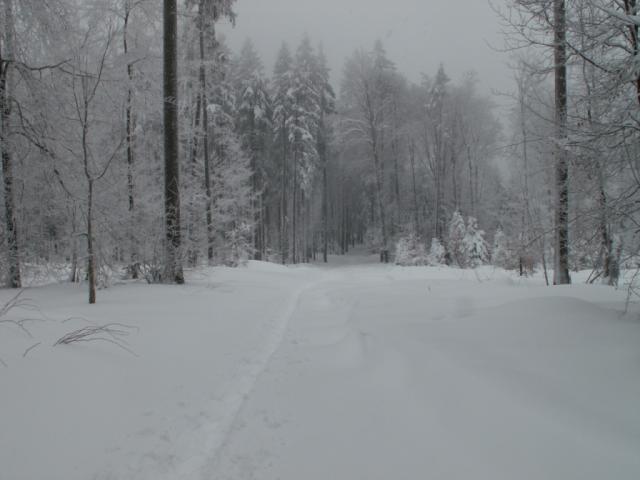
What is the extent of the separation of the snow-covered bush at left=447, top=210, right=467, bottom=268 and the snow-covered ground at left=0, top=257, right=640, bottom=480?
1360 cm

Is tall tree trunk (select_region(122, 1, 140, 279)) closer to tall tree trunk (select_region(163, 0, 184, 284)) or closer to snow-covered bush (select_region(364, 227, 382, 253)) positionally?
tall tree trunk (select_region(163, 0, 184, 284))

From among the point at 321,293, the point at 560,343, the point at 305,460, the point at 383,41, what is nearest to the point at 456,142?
the point at 383,41

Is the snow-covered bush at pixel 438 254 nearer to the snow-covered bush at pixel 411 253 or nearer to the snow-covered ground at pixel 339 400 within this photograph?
the snow-covered bush at pixel 411 253

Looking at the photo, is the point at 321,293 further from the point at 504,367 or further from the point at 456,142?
the point at 456,142

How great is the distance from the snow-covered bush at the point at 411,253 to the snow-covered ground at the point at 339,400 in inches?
574

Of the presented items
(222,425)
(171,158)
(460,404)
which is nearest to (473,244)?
(171,158)

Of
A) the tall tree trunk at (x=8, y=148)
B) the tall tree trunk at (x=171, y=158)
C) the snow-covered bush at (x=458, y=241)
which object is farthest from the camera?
the snow-covered bush at (x=458, y=241)

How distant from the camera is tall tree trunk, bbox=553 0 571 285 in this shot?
3.90 meters

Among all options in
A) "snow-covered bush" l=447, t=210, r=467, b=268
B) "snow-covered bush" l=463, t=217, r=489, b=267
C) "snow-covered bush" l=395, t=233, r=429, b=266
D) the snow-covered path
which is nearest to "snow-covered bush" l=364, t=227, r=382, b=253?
"snow-covered bush" l=395, t=233, r=429, b=266

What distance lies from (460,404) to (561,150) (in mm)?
4047

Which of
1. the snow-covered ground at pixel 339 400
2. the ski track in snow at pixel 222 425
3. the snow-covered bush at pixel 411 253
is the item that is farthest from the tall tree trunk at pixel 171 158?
the snow-covered bush at pixel 411 253

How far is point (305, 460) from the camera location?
209 centimetres

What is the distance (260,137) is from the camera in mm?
25016

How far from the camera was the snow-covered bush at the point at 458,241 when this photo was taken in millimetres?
17141
